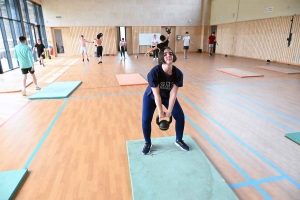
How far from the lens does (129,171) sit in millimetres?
2314

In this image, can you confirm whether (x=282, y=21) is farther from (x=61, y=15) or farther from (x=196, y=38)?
(x=61, y=15)

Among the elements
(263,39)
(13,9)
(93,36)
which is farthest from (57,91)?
(263,39)

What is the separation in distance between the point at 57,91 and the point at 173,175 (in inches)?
175

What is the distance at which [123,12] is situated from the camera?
1502 cm

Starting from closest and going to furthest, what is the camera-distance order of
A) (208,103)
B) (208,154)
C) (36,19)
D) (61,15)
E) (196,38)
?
(208,154) < (208,103) < (36,19) < (61,15) < (196,38)

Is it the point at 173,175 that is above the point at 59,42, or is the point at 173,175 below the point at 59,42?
below

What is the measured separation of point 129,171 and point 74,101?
10.1ft

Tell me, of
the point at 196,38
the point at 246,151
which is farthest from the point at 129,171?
the point at 196,38

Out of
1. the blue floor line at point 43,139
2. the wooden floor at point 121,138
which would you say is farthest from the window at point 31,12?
the blue floor line at point 43,139

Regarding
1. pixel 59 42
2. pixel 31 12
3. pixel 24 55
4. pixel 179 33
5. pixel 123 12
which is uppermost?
pixel 123 12

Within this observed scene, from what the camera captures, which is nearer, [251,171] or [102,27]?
[251,171]

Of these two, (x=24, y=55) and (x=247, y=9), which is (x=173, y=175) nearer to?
(x=24, y=55)

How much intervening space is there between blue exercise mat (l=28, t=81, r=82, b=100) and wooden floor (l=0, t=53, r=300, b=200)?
0.70 ft

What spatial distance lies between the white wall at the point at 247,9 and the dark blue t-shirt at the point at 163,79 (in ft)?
33.1
